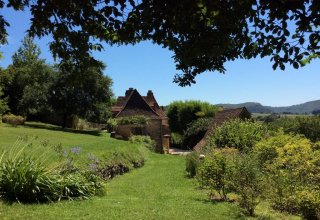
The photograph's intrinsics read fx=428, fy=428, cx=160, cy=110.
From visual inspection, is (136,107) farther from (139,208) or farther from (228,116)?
(139,208)

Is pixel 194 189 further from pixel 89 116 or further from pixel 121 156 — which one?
pixel 89 116

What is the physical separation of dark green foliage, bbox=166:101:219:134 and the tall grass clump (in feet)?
137

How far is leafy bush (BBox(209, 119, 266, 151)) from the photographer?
68.1 feet

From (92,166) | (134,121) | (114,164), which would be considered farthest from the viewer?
(134,121)

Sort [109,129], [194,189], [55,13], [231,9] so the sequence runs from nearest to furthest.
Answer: [231,9] → [55,13] → [194,189] → [109,129]

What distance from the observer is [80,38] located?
20.3 ft

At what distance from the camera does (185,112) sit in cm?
5525

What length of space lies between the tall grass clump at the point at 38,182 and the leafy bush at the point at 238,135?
11069 mm

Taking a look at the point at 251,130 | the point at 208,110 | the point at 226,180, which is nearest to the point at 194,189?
the point at 226,180

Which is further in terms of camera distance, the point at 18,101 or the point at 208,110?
the point at 208,110

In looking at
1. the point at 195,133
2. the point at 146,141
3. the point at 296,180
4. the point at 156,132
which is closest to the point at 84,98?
the point at 156,132

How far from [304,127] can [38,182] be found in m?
18.2

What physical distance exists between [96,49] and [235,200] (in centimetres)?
643

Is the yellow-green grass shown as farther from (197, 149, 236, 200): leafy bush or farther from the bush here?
the bush
